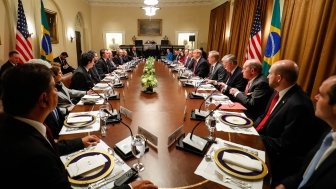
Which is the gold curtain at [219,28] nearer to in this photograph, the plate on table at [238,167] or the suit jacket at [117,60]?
the suit jacket at [117,60]

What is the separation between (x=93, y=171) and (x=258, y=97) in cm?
216

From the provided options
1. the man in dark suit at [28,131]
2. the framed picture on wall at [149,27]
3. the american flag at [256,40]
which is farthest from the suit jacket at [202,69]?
the framed picture on wall at [149,27]

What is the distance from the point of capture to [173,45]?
1092 centimetres

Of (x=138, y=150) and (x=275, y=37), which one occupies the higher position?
(x=275, y=37)

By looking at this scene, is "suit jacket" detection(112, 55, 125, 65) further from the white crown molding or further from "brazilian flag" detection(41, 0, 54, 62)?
the white crown molding

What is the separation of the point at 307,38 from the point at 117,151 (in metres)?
3.66

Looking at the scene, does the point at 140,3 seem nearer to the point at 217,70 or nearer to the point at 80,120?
the point at 217,70

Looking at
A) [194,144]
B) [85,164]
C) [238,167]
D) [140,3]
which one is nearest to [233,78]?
[194,144]

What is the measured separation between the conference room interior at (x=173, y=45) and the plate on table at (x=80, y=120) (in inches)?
5.5

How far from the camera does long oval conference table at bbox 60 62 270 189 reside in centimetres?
106

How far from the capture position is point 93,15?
10492mm

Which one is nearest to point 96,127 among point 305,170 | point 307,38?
point 305,170

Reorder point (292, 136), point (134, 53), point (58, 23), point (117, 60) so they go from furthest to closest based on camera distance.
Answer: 1. point (134, 53)
2. point (117, 60)
3. point (58, 23)
4. point (292, 136)

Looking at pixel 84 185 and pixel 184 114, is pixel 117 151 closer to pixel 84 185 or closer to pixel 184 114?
pixel 84 185
